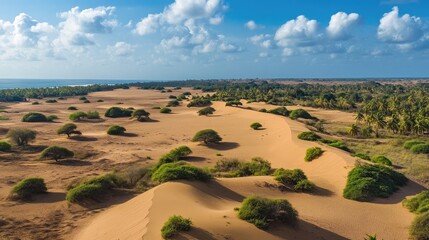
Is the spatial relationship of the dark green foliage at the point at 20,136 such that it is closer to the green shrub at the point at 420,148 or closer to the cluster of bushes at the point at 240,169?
the cluster of bushes at the point at 240,169

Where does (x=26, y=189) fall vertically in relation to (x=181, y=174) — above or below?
below

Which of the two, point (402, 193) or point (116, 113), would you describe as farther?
point (116, 113)

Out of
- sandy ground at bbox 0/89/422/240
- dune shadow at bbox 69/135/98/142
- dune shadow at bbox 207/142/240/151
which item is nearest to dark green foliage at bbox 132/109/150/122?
dune shadow at bbox 69/135/98/142

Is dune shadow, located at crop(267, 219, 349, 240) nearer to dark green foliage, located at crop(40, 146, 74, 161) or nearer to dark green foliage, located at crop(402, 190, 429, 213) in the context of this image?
dark green foliage, located at crop(402, 190, 429, 213)

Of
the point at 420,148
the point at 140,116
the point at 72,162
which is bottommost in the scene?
the point at 72,162

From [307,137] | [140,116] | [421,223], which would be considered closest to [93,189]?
[421,223]

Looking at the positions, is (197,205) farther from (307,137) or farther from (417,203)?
(307,137)

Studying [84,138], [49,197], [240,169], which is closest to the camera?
[49,197]
